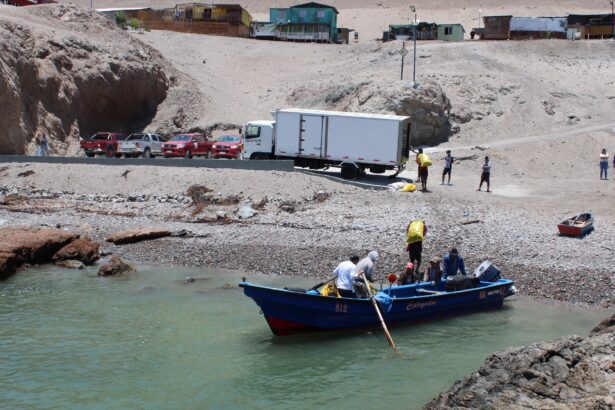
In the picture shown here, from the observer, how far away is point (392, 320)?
1716 centimetres

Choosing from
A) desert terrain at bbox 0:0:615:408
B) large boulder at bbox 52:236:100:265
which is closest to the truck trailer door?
desert terrain at bbox 0:0:615:408

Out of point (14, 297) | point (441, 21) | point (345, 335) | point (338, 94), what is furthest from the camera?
point (441, 21)

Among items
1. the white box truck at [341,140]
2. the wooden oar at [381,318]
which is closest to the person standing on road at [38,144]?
the white box truck at [341,140]

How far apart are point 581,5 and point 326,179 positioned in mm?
84701

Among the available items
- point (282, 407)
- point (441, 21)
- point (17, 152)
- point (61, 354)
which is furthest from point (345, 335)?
point (441, 21)

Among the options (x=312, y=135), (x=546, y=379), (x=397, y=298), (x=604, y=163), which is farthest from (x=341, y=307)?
(x=604, y=163)

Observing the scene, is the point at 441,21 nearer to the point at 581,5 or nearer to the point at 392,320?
the point at 581,5

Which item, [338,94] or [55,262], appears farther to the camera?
[338,94]

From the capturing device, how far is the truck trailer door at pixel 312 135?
33375 millimetres

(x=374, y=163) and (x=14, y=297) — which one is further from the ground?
(x=374, y=163)

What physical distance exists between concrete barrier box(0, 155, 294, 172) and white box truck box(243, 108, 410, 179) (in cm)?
222

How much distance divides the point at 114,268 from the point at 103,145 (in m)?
19.5

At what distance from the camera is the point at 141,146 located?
39.0 m

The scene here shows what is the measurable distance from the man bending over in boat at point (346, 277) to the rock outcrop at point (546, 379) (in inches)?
247
